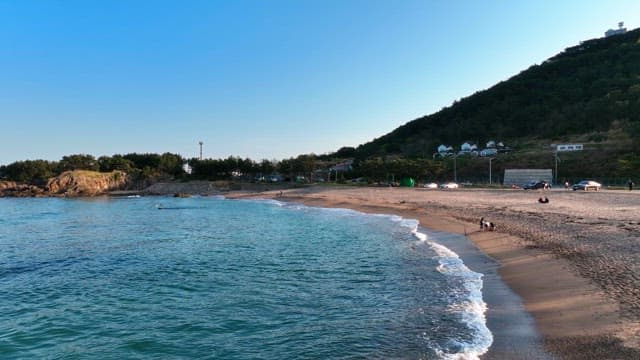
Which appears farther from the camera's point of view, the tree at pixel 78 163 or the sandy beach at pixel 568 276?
the tree at pixel 78 163

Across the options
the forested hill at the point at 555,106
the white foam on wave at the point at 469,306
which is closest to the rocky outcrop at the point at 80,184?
the forested hill at the point at 555,106

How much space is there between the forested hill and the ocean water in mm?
116111

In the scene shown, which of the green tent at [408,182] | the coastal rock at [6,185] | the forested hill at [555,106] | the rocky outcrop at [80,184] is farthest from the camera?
the forested hill at [555,106]

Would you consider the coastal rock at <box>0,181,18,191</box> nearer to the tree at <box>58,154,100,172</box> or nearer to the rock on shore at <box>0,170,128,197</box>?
the rock on shore at <box>0,170,128,197</box>

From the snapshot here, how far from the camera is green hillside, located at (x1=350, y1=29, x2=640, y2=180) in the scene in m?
123

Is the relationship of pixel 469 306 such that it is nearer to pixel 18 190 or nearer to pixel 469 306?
pixel 469 306

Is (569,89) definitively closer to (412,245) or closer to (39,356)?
(412,245)

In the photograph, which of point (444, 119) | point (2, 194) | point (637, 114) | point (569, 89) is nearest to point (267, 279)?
point (2, 194)

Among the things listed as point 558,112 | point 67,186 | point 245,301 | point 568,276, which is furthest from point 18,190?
point 558,112

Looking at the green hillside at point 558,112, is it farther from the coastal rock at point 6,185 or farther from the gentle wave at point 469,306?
the coastal rock at point 6,185

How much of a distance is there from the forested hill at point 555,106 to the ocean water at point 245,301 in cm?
11611

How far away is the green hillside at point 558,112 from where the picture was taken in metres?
123

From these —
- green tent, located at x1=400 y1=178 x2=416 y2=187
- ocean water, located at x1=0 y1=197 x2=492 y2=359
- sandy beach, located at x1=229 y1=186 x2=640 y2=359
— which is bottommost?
ocean water, located at x1=0 y1=197 x2=492 y2=359

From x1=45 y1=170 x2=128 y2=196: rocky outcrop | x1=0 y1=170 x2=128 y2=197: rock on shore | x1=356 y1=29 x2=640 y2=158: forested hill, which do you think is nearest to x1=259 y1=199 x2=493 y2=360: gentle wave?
x1=45 y1=170 x2=128 y2=196: rocky outcrop
